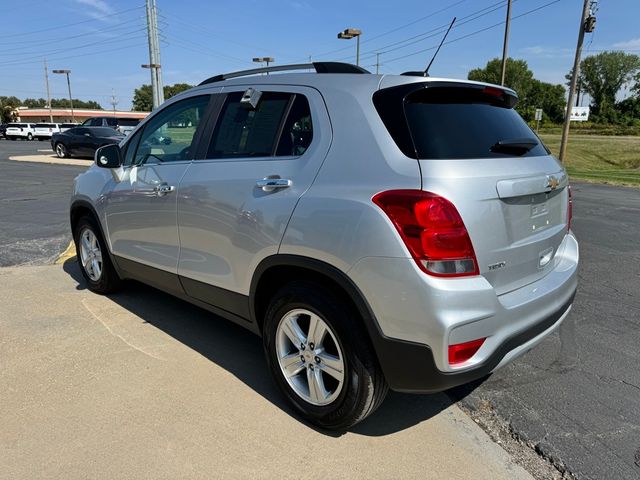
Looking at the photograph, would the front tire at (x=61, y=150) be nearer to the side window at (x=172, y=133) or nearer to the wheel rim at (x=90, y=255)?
the wheel rim at (x=90, y=255)

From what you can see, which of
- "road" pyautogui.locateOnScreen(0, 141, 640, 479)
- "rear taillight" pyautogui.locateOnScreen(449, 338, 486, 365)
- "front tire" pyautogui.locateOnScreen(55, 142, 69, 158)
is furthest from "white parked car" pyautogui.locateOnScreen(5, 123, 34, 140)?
"rear taillight" pyautogui.locateOnScreen(449, 338, 486, 365)

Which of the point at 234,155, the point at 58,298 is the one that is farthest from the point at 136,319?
the point at 234,155

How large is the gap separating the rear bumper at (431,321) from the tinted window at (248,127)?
108 centimetres

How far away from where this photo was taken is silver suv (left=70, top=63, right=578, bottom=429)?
7.09 ft

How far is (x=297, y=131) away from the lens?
2742mm

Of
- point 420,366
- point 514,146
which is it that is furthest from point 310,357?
point 514,146

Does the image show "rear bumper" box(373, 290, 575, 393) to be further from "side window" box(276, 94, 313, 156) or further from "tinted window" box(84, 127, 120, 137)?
"tinted window" box(84, 127, 120, 137)

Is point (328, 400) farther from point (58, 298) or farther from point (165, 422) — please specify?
point (58, 298)

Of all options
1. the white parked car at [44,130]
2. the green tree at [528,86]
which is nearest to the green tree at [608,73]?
the green tree at [528,86]

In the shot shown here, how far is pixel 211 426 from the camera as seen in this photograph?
2715 mm

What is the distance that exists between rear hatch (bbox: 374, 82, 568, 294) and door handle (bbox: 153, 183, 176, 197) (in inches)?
66.9

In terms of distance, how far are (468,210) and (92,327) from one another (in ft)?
10.6

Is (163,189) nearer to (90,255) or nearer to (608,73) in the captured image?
(90,255)

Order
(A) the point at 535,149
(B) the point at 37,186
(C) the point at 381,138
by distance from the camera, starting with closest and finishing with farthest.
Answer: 1. (C) the point at 381,138
2. (A) the point at 535,149
3. (B) the point at 37,186
